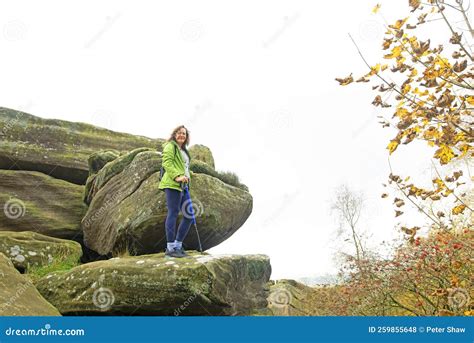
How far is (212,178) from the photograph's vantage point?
42.3 ft

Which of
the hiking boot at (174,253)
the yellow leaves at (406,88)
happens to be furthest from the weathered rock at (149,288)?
the yellow leaves at (406,88)

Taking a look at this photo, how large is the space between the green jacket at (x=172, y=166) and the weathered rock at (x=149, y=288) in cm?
156

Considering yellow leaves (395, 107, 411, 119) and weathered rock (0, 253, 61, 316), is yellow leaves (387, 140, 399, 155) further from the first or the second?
weathered rock (0, 253, 61, 316)

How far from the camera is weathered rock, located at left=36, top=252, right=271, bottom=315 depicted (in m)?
9.08

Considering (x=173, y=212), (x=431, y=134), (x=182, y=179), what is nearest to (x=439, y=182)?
(x=431, y=134)

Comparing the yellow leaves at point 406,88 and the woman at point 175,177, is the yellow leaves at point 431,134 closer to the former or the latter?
the yellow leaves at point 406,88

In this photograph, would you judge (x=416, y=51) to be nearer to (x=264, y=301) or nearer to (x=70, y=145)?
(x=264, y=301)

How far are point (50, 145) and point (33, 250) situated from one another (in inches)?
229

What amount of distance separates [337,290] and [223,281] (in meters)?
3.06

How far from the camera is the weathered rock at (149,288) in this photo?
9078 millimetres

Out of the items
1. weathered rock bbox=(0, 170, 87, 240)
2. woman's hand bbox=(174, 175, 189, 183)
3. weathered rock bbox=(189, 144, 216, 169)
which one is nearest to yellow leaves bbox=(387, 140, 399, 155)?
woman's hand bbox=(174, 175, 189, 183)

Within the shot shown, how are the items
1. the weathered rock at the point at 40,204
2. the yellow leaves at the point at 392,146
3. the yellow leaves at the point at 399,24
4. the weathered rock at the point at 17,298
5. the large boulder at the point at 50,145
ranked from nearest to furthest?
the yellow leaves at the point at 399,24 < the yellow leaves at the point at 392,146 < the weathered rock at the point at 17,298 < the weathered rock at the point at 40,204 < the large boulder at the point at 50,145

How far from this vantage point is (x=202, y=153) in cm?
1628

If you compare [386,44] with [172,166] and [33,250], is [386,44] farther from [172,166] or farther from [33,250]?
[33,250]
